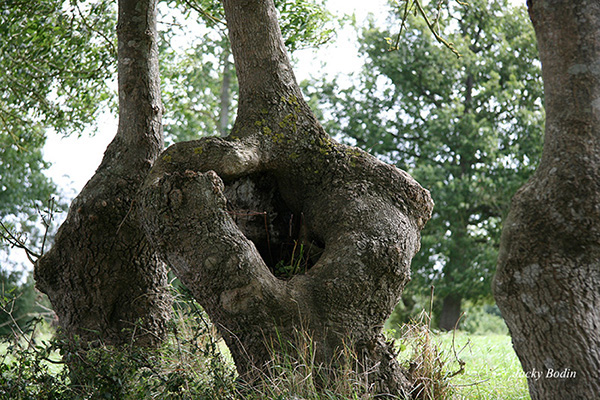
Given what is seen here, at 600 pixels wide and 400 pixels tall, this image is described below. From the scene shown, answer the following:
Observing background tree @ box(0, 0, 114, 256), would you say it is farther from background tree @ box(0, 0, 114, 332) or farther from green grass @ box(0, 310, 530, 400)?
green grass @ box(0, 310, 530, 400)

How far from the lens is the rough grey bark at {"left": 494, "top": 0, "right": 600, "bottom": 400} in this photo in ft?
9.89

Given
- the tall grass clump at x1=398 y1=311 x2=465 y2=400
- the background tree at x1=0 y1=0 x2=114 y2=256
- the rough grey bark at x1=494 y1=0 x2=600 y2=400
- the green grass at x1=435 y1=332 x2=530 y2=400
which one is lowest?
the green grass at x1=435 y1=332 x2=530 y2=400

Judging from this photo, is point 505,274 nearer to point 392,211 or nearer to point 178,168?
point 392,211

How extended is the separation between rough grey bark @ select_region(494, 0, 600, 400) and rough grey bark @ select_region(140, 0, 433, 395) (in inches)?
52.0

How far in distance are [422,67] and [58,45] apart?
12728 millimetres

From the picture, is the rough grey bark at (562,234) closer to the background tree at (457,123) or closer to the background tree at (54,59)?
the background tree at (54,59)

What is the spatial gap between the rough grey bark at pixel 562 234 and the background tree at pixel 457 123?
13062mm

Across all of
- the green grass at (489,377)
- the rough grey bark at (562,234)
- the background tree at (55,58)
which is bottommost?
the green grass at (489,377)

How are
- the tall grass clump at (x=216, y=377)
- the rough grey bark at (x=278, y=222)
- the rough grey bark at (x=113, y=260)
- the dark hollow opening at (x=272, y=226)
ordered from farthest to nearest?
the rough grey bark at (x=113, y=260)
the dark hollow opening at (x=272, y=226)
the rough grey bark at (x=278, y=222)
the tall grass clump at (x=216, y=377)

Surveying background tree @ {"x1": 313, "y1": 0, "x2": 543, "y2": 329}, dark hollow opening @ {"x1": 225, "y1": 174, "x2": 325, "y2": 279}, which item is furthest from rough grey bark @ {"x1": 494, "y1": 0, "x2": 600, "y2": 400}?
background tree @ {"x1": 313, "y1": 0, "x2": 543, "y2": 329}

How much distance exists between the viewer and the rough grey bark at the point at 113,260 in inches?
208

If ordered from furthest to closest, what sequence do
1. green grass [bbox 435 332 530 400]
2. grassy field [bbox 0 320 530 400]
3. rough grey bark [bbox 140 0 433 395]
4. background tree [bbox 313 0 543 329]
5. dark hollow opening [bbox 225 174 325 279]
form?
background tree [bbox 313 0 543 329], dark hollow opening [bbox 225 174 325 279], green grass [bbox 435 332 530 400], grassy field [bbox 0 320 530 400], rough grey bark [bbox 140 0 433 395]

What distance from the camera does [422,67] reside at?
18.6 metres

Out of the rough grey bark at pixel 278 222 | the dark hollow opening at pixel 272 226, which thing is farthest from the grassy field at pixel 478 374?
the dark hollow opening at pixel 272 226
